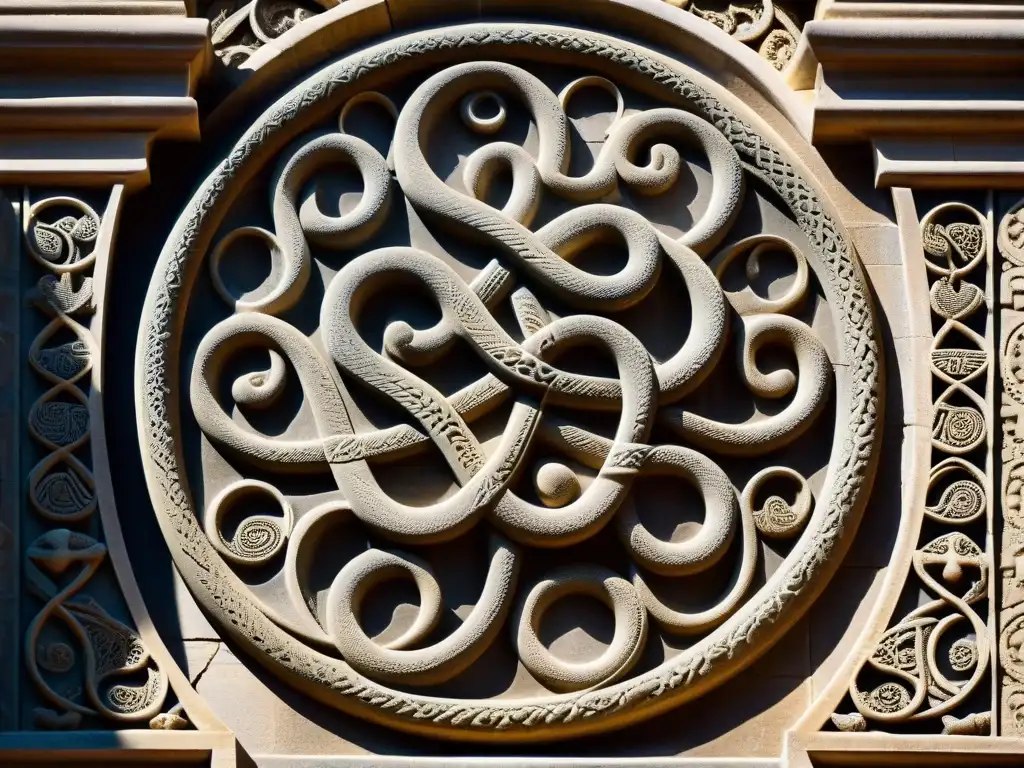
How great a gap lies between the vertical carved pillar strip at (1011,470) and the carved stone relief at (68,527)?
302cm

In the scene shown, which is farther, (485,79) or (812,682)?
(485,79)

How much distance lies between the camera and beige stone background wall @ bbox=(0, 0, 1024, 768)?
314 inches

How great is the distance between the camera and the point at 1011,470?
27.1ft

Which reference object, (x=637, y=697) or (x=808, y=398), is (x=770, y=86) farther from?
(x=637, y=697)

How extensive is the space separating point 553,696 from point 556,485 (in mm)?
759

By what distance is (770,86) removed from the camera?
8672 mm

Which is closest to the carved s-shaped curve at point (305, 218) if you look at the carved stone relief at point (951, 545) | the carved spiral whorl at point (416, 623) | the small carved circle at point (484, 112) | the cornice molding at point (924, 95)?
the small carved circle at point (484, 112)

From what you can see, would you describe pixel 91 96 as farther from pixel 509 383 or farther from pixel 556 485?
pixel 556 485

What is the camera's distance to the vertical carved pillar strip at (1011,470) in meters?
8.02

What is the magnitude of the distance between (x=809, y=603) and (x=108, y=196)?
119 inches

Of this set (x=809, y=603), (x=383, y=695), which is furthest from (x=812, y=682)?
(x=383, y=695)

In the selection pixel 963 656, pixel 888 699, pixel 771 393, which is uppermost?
pixel 771 393

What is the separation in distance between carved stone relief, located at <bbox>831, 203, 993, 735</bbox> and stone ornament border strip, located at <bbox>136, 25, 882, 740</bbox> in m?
0.28

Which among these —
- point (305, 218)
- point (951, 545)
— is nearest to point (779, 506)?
point (951, 545)
